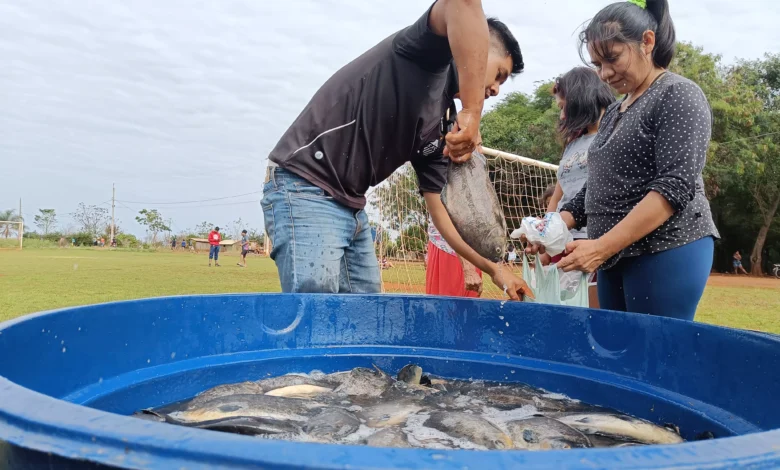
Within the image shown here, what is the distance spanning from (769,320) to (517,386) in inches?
260

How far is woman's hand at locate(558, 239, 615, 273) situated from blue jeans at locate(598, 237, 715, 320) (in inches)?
6.4

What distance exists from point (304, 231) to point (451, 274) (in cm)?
231

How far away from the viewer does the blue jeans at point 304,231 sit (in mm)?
2070

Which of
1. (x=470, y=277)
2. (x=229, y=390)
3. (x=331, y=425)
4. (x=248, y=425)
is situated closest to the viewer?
(x=248, y=425)

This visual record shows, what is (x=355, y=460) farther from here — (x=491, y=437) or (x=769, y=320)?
(x=769, y=320)

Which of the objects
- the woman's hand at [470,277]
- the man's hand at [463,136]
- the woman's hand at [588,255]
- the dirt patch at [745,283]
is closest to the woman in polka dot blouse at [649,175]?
the woman's hand at [588,255]

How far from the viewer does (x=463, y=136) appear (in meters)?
1.89

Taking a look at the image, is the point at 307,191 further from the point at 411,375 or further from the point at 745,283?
the point at 745,283

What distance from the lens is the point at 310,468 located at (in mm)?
531

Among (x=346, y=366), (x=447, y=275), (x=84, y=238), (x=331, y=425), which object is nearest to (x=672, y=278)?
(x=346, y=366)

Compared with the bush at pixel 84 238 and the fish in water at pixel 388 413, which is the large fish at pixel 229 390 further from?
the bush at pixel 84 238

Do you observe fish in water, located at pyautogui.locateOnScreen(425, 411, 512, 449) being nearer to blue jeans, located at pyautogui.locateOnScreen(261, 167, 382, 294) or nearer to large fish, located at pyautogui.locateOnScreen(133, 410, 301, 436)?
large fish, located at pyautogui.locateOnScreen(133, 410, 301, 436)

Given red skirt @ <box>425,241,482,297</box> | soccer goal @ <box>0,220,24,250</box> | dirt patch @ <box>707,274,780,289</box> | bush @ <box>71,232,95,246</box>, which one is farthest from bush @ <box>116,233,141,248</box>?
red skirt @ <box>425,241,482,297</box>

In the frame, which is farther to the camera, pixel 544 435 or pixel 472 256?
pixel 472 256
